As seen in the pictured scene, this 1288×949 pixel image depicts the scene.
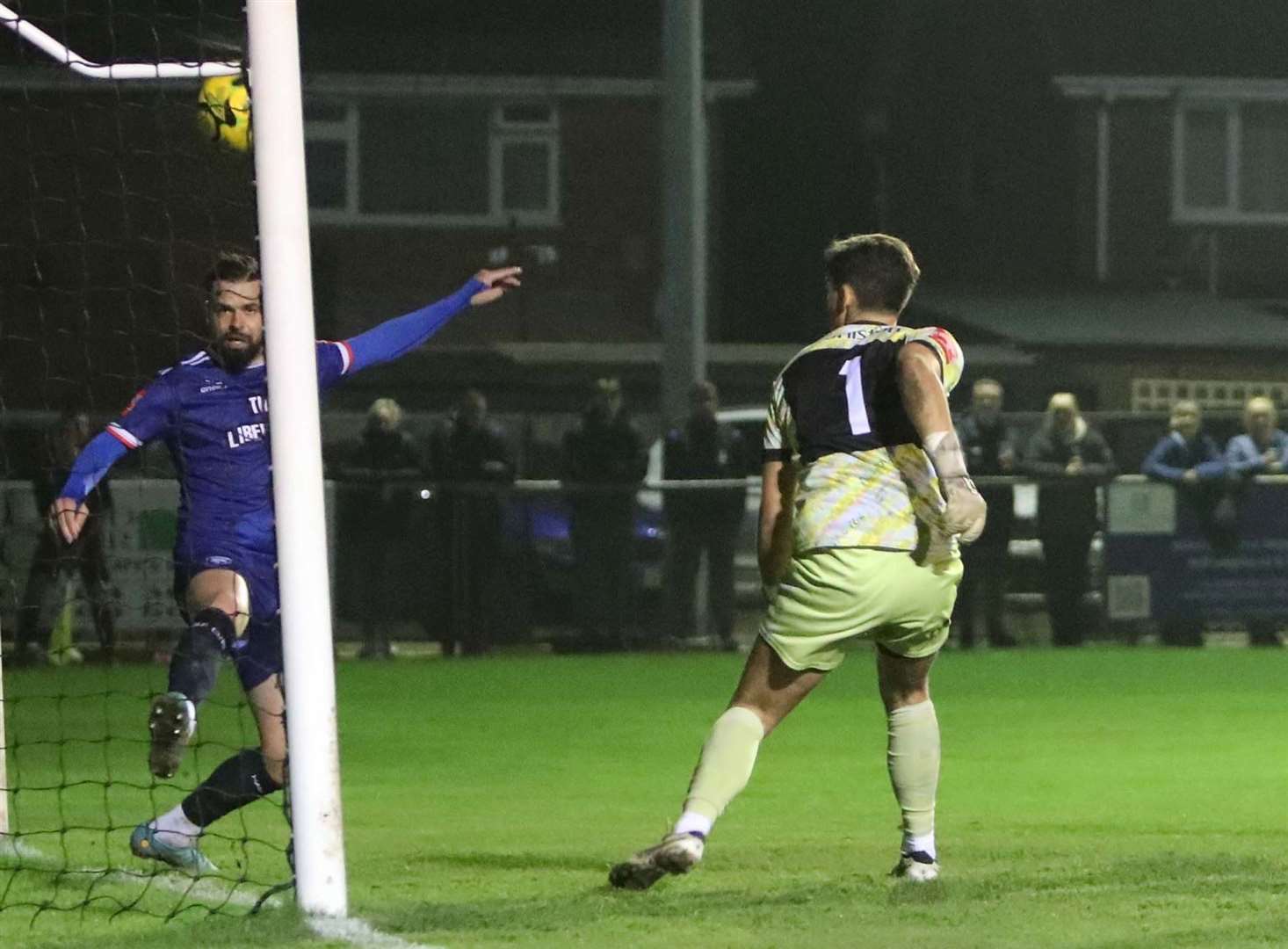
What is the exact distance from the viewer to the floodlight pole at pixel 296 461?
6.05 meters

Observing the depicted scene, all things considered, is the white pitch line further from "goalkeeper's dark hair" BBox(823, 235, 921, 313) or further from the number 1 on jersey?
"goalkeeper's dark hair" BBox(823, 235, 921, 313)

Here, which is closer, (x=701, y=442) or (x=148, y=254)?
(x=701, y=442)

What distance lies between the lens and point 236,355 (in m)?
7.38

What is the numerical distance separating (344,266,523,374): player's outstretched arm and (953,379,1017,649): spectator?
401 inches

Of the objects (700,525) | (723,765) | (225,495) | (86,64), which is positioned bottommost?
(700,525)

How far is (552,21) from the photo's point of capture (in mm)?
41500

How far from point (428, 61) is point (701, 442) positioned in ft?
79.0

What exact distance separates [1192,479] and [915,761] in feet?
37.7

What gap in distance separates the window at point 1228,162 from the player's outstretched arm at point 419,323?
37732 mm

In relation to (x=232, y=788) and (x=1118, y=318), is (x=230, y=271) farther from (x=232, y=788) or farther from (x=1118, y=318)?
(x=1118, y=318)

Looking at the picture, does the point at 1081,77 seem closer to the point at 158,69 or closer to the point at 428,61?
the point at 428,61

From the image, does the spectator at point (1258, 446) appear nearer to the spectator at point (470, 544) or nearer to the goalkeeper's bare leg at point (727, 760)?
the spectator at point (470, 544)

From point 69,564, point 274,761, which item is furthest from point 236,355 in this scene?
point 69,564

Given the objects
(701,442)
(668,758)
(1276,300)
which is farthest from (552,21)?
(668,758)
